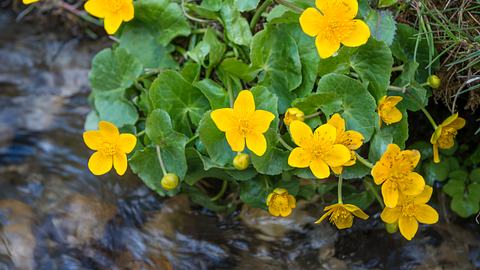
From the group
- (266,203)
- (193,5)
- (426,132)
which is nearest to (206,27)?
(193,5)

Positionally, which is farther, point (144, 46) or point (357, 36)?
point (144, 46)

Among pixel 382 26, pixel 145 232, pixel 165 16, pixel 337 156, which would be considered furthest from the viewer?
Answer: pixel 145 232

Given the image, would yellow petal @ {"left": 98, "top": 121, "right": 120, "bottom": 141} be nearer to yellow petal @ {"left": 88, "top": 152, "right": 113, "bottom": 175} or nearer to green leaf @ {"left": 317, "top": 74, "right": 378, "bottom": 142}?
yellow petal @ {"left": 88, "top": 152, "right": 113, "bottom": 175}

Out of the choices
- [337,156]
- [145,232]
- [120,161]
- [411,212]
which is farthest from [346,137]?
[145,232]

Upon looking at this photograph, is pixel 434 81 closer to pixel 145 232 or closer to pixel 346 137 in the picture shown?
pixel 346 137

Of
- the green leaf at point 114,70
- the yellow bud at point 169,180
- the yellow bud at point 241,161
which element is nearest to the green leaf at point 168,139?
the yellow bud at point 169,180

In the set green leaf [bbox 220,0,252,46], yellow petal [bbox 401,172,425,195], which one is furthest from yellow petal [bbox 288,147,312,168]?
green leaf [bbox 220,0,252,46]

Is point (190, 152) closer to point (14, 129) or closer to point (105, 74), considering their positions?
point (105, 74)
